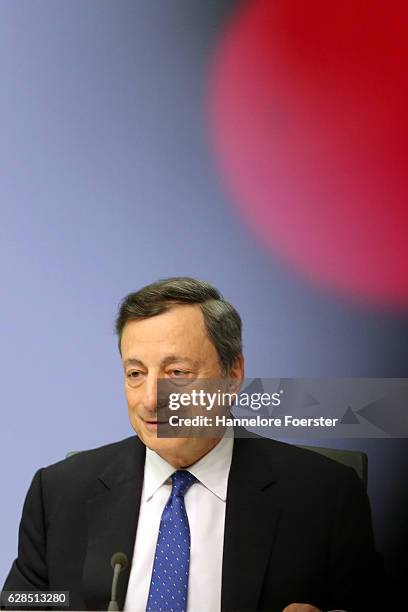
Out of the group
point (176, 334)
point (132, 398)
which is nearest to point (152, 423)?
point (132, 398)

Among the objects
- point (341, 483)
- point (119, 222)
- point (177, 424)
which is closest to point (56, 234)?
point (119, 222)

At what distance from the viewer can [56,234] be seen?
2545 mm

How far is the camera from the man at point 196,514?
89.0 inches

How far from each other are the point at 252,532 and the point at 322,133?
1.00 m

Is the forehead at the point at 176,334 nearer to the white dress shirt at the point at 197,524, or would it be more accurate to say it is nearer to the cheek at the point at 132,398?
the cheek at the point at 132,398

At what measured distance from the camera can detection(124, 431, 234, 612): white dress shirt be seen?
2.25 m

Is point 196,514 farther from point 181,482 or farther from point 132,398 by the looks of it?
point 132,398

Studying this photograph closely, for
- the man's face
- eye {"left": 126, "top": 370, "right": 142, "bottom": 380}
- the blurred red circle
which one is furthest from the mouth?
the blurred red circle

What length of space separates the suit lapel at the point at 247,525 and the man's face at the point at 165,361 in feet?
0.35

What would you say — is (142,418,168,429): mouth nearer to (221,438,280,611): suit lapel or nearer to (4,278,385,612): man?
(4,278,385,612): man

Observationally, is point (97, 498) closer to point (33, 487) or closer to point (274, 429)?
point (33, 487)

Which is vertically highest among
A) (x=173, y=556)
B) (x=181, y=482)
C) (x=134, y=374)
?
(x=134, y=374)

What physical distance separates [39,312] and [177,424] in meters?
0.50

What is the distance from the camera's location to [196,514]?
229 cm
